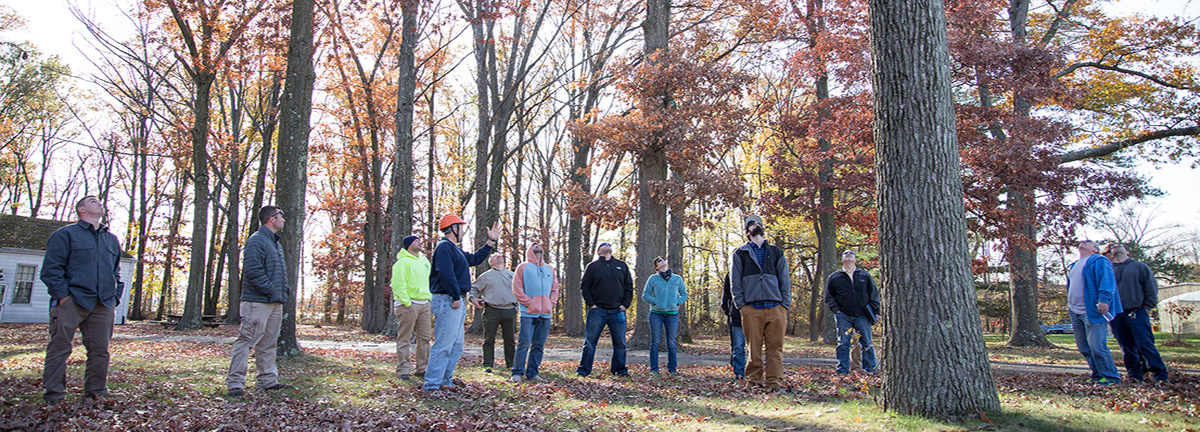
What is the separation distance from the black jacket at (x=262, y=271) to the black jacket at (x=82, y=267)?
0.98 meters

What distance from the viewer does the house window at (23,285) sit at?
80.7ft

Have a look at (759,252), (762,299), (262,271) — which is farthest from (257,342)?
(759,252)

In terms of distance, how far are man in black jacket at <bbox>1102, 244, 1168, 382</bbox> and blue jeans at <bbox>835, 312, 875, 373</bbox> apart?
268 cm

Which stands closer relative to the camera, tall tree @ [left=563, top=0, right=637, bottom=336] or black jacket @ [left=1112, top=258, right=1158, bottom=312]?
black jacket @ [left=1112, top=258, right=1158, bottom=312]

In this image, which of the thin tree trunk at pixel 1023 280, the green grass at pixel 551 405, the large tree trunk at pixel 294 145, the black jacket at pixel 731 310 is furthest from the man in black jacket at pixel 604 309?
the thin tree trunk at pixel 1023 280

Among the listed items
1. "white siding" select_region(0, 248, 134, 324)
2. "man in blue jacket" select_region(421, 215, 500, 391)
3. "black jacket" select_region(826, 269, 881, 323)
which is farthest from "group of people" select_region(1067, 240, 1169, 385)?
"white siding" select_region(0, 248, 134, 324)

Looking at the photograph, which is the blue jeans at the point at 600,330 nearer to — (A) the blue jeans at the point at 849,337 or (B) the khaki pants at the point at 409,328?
(B) the khaki pants at the point at 409,328

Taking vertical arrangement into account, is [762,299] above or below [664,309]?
above

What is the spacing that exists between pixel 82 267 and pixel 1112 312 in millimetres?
10217

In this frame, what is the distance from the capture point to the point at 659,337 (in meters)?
8.91

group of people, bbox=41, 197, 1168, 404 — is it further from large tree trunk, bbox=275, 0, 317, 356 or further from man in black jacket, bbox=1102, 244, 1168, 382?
large tree trunk, bbox=275, 0, 317, 356

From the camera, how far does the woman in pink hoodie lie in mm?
7625

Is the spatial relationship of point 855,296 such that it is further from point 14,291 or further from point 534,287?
point 14,291

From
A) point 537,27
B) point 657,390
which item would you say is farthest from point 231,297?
point 657,390
